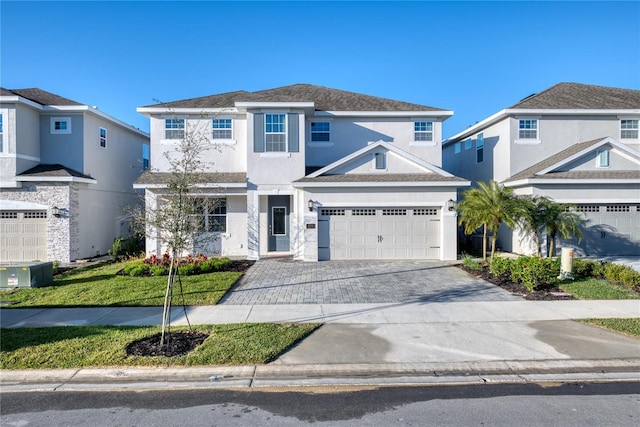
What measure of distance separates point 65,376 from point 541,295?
10621mm

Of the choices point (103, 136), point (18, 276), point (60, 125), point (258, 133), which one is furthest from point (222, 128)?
point (18, 276)

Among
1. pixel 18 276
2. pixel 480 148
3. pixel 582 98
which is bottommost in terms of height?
pixel 18 276

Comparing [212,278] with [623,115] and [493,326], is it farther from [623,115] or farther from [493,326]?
[623,115]

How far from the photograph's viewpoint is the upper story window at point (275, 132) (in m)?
16.6

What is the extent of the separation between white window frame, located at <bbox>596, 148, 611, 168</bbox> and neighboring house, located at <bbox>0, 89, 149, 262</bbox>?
22.8 m

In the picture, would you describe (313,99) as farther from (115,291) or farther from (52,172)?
(115,291)

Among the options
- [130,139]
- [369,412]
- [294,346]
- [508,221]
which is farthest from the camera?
[130,139]

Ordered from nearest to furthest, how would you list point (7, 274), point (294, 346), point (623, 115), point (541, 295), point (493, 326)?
point (294, 346) < point (493, 326) < point (541, 295) < point (7, 274) < point (623, 115)

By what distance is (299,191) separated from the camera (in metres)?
16.5

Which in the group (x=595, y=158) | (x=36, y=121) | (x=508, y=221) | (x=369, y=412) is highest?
(x=36, y=121)

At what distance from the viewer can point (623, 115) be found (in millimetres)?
19141

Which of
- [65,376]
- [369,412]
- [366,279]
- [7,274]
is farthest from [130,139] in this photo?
[369,412]

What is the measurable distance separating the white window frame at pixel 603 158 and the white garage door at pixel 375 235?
778 cm

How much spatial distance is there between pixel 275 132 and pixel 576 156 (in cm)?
1322
